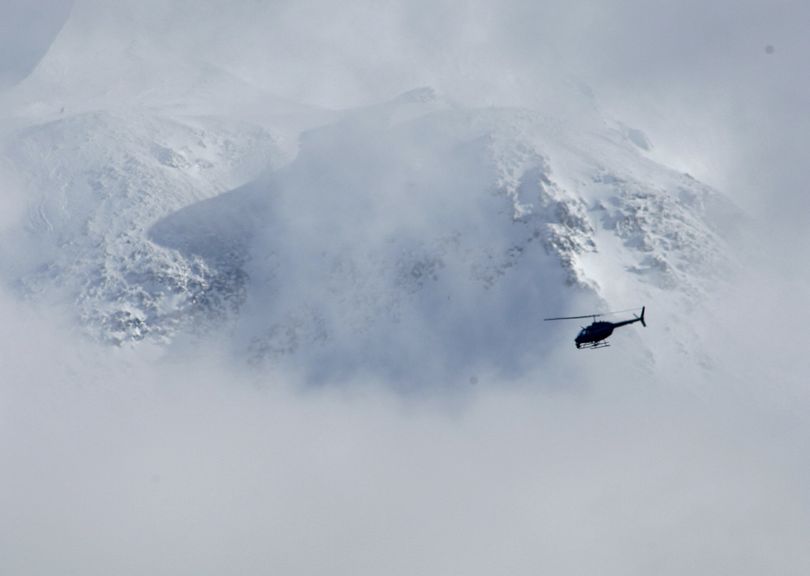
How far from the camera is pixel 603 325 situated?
166 metres
